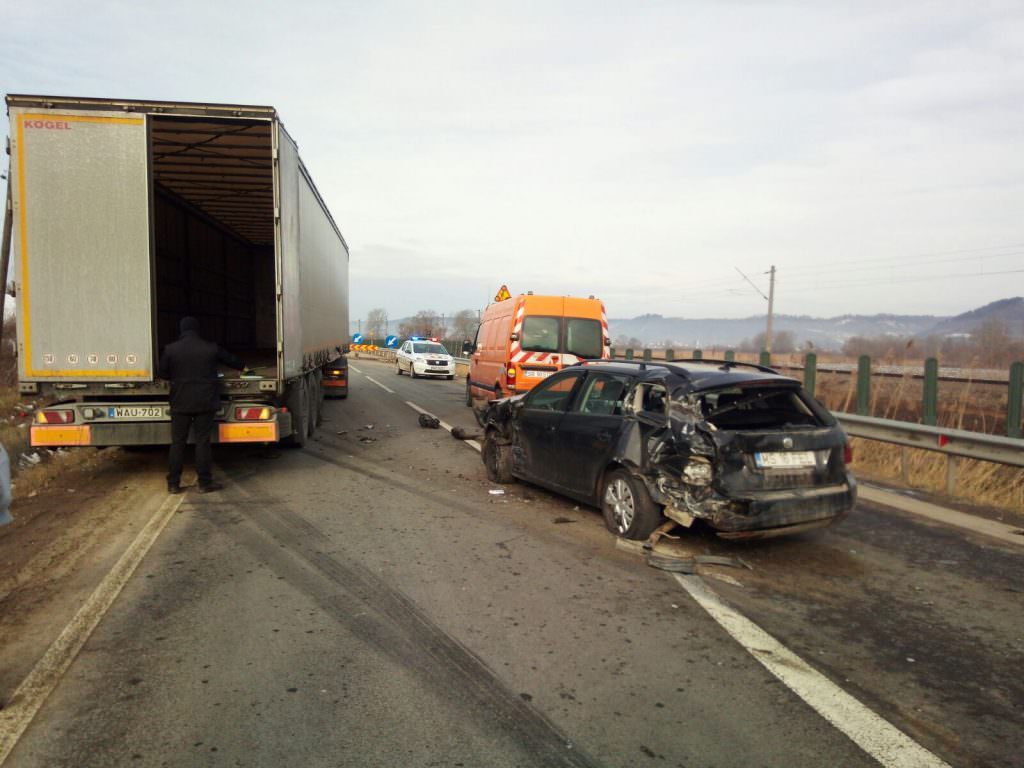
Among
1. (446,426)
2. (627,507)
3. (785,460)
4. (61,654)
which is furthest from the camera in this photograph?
(446,426)

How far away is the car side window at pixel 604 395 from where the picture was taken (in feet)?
21.6

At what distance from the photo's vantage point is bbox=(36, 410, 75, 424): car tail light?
764 cm

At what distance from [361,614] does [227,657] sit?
2.76 feet

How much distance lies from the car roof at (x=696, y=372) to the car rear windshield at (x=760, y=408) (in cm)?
7

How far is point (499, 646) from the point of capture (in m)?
4.07

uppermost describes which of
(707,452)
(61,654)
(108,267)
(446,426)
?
(108,267)

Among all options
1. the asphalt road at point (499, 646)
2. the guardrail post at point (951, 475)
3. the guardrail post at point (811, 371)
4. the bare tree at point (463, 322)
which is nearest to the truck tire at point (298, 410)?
the asphalt road at point (499, 646)

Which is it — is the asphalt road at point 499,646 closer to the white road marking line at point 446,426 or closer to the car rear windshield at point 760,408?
the car rear windshield at point 760,408

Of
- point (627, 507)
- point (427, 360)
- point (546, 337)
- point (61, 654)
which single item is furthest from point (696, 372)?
point (427, 360)

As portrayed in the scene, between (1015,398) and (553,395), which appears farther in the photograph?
(1015,398)

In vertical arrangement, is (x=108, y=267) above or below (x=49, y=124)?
below

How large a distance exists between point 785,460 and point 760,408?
1.68 feet

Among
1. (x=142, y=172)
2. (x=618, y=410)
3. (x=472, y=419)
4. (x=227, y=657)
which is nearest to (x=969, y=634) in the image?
(x=618, y=410)

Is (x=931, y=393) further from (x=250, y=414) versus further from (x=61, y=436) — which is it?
(x=61, y=436)
